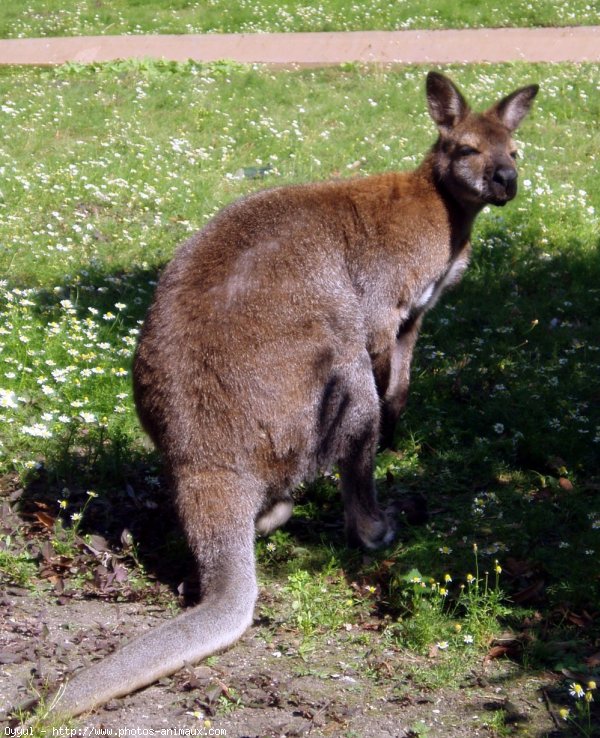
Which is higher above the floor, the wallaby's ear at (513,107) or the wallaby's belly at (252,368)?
the wallaby's ear at (513,107)

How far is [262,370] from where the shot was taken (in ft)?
14.6

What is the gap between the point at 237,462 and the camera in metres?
4.42

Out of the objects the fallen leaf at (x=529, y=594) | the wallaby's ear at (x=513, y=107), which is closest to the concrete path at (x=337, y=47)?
the wallaby's ear at (x=513, y=107)

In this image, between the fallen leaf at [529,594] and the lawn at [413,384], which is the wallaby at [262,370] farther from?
the fallen leaf at [529,594]

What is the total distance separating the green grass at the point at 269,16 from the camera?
17516 mm

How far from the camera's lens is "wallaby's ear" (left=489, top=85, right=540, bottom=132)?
20.6ft

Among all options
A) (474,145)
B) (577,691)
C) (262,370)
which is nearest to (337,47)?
(474,145)

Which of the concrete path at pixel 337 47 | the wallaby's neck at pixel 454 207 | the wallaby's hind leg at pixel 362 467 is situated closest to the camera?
the wallaby's hind leg at pixel 362 467

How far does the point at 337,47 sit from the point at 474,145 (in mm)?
11307

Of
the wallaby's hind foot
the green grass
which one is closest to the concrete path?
the green grass

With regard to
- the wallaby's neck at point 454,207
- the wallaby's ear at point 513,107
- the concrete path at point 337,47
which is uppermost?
the wallaby's ear at point 513,107

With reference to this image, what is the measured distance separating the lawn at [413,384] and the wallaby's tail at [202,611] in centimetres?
40

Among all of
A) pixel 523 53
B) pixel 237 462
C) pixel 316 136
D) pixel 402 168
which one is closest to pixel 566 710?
pixel 237 462

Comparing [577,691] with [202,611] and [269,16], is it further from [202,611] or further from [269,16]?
[269,16]
